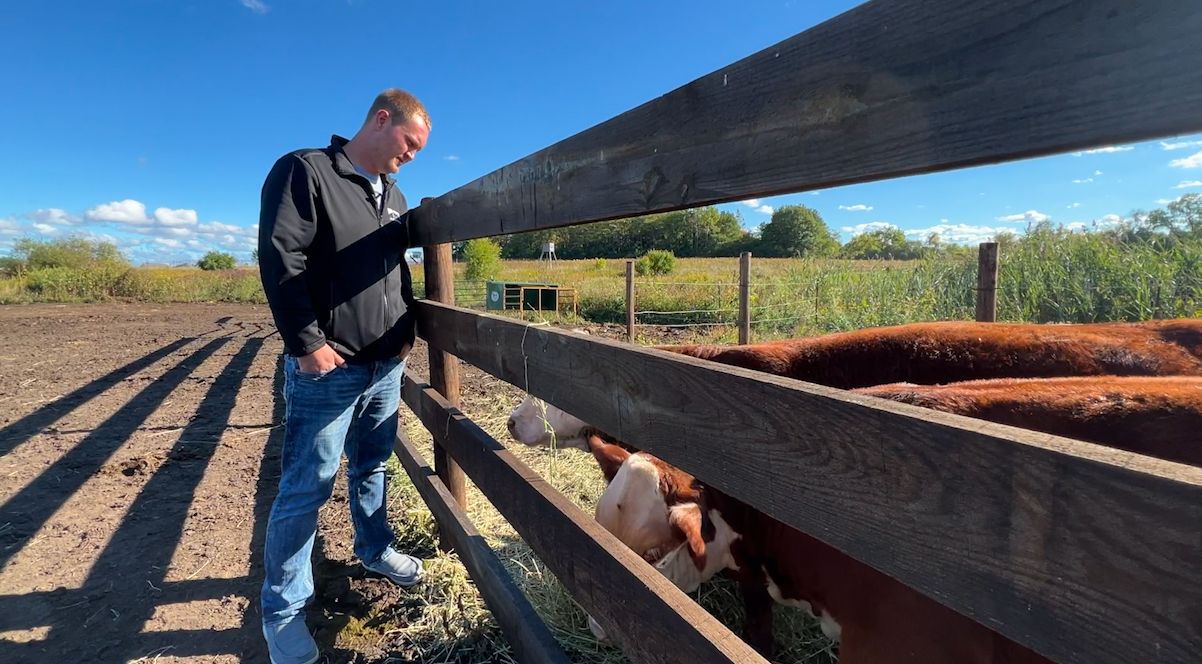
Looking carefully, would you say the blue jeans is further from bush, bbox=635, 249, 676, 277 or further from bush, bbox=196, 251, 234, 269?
bush, bbox=196, 251, 234, 269

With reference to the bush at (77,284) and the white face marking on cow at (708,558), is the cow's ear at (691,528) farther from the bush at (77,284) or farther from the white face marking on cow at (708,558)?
the bush at (77,284)

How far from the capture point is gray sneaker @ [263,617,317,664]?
2400 millimetres

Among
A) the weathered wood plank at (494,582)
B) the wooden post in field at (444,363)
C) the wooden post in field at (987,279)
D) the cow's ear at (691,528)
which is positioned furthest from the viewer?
the wooden post in field at (987,279)

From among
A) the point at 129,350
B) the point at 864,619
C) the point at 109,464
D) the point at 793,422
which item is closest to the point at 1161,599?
the point at 793,422

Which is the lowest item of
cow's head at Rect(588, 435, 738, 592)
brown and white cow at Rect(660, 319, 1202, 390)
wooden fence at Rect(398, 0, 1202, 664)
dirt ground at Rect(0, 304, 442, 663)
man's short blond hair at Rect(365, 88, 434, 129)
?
dirt ground at Rect(0, 304, 442, 663)

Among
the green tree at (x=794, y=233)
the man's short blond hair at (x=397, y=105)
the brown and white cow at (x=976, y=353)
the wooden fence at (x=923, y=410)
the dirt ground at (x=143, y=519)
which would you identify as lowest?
the dirt ground at (x=143, y=519)

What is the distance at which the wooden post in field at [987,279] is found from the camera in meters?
5.31

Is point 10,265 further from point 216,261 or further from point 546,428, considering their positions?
point 546,428

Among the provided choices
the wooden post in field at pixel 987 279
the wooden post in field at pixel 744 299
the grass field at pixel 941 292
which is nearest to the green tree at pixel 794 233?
the grass field at pixel 941 292

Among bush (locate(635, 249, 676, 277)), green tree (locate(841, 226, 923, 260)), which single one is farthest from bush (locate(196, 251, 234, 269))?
green tree (locate(841, 226, 923, 260))

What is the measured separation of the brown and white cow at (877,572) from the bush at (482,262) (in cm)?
3343

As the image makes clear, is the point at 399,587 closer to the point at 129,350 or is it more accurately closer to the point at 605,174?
the point at 605,174

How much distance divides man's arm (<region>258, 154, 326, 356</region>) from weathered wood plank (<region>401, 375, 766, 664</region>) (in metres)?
0.77

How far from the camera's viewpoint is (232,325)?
15.5 m
